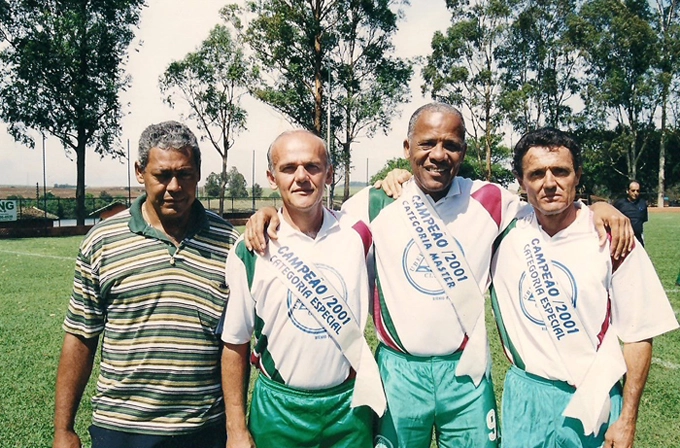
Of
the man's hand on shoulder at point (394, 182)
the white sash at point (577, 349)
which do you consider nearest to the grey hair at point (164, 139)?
the man's hand on shoulder at point (394, 182)

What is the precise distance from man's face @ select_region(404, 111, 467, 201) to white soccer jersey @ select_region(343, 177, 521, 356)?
0.13 metres

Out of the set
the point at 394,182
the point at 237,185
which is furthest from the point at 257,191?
the point at 394,182

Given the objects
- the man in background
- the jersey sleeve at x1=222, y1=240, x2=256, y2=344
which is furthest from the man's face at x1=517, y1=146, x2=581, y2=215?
the man in background

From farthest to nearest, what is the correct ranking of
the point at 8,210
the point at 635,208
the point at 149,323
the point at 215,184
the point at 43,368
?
the point at 215,184 < the point at 8,210 < the point at 635,208 < the point at 43,368 < the point at 149,323

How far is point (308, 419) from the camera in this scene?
8.33 ft

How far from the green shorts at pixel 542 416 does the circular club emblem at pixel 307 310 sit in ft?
3.17

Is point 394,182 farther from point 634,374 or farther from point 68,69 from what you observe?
point 68,69

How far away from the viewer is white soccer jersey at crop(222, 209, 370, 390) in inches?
100

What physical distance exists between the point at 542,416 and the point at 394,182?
4.59ft

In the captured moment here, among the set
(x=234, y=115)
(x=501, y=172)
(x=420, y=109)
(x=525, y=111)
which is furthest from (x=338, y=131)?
(x=501, y=172)

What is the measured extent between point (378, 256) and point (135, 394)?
1291 mm

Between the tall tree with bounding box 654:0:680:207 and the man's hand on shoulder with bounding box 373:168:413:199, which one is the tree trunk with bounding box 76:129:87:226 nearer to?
the man's hand on shoulder with bounding box 373:168:413:199

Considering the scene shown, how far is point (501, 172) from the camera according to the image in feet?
209

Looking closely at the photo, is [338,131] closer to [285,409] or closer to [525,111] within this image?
[525,111]
